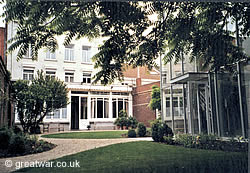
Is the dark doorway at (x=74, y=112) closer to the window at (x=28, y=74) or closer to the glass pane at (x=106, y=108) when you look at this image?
the glass pane at (x=106, y=108)

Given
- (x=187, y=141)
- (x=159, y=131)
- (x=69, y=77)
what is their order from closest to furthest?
1. (x=69, y=77)
2. (x=187, y=141)
3. (x=159, y=131)

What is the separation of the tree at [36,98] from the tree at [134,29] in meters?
0.51

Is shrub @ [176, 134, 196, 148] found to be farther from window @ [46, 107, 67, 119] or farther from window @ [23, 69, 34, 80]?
window @ [23, 69, 34, 80]

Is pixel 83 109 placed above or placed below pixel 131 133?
above

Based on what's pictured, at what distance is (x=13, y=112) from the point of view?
3.22 metres

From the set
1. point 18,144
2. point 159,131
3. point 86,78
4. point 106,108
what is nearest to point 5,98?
point 18,144

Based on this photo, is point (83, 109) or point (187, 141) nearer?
point (83, 109)

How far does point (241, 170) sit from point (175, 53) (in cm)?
191

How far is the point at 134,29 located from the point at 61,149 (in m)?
1.77

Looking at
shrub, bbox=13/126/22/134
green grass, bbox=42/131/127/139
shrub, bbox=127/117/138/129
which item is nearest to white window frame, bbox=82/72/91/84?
green grass, bbox=42/131/127/139

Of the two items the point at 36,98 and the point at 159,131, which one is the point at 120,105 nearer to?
the point at 36,98

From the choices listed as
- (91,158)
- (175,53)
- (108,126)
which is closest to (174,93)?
(175,53)

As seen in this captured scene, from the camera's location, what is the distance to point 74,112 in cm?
316

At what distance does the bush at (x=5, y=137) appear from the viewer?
289cm
